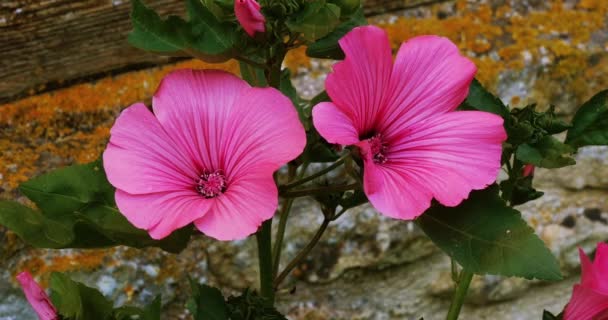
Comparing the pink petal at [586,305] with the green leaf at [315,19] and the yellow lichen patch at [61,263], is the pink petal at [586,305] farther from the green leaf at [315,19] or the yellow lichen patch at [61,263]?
the yellow lichen patch at [61,263]

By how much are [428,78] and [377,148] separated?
7 cm

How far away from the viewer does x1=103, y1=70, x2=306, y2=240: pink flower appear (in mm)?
503

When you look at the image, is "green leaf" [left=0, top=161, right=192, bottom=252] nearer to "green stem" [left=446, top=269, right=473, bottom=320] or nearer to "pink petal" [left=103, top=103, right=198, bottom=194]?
"pink petal" [left=103, top=103, right=198, bottom=194]

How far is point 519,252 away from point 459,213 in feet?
0.18

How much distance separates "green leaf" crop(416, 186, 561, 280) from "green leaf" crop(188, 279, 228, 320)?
0.19 metres

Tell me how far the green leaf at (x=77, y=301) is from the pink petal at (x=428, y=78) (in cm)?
31

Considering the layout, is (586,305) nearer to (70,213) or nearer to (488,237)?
(488,237)

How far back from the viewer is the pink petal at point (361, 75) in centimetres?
52

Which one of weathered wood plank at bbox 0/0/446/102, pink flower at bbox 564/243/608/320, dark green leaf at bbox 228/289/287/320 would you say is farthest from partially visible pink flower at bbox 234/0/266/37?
weathered wood plank at bbox 0/0/446/102

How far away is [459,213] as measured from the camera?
57 centimetres

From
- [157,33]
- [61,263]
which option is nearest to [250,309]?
[157,33]

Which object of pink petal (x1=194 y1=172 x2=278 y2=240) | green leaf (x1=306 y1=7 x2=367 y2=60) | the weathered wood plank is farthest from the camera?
the weathered wood plank

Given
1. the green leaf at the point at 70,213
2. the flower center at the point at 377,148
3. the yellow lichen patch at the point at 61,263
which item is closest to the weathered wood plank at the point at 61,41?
the yellow lichen patch at the point at 61,263

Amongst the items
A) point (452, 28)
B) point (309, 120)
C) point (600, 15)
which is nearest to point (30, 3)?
point (309, 120)
